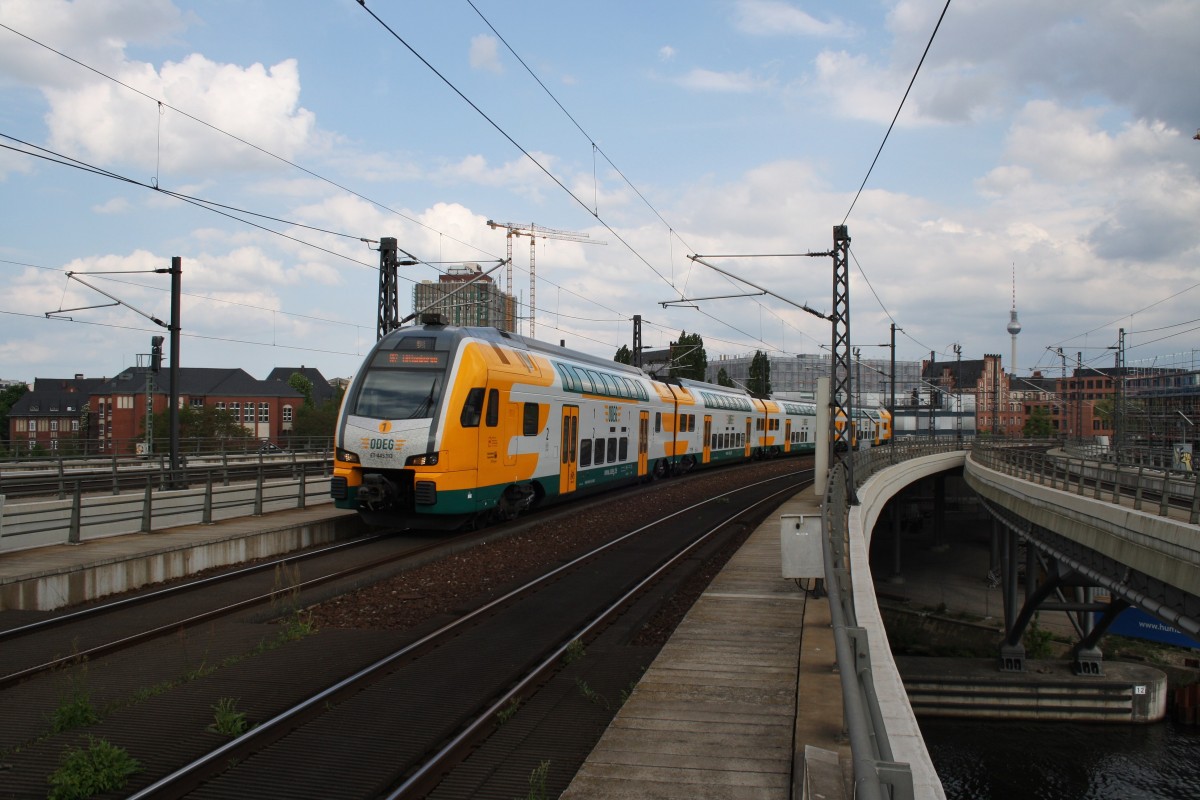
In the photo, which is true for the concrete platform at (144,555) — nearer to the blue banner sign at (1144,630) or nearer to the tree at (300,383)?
the blue banner sign at (1144,630)

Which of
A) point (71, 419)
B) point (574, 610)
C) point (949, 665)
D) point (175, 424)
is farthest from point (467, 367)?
point (71, 419)

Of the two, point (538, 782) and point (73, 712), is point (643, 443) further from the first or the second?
point (538, 782)

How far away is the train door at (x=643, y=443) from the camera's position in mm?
28000

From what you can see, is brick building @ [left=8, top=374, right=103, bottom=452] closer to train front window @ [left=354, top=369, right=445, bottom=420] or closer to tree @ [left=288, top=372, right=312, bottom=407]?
tree @ [left=288, top=372, right=312, bottom=407]

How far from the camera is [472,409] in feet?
53.7

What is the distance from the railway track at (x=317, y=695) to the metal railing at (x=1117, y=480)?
14.9 m

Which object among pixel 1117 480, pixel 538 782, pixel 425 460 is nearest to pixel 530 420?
pixel 425 460

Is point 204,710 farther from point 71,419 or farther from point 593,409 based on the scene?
point 71,419

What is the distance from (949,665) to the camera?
31.2 m

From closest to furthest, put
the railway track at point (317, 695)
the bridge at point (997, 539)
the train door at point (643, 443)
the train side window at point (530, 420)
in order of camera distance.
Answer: the bridge at point (997, 539), the railway track at point (317, 695), the train side window at point (530, 420), the train door at point (643, 443)

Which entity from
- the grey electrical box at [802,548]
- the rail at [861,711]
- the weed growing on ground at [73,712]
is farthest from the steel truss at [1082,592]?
the weed growing on ground at [73,712]

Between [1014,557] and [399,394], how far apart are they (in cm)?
2663

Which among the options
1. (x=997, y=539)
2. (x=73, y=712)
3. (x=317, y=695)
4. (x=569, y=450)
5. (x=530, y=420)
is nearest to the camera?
(x=73, y=712)

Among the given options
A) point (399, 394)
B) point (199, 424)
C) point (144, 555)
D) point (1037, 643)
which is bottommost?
point (1037, 643)
